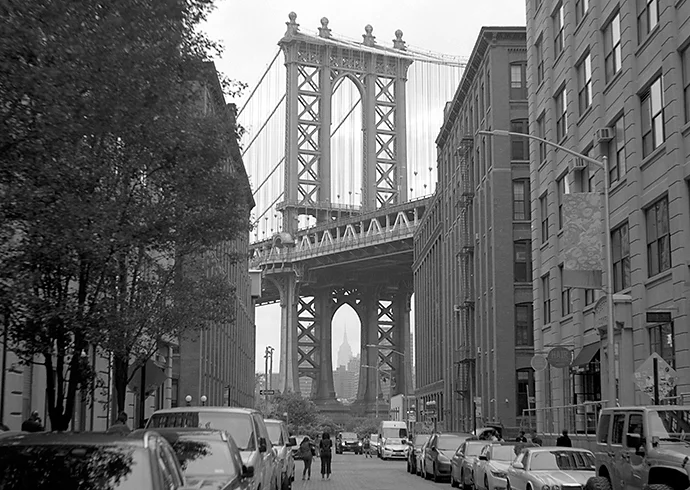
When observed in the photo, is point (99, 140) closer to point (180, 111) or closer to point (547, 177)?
point (180, 111)

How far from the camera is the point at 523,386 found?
A: 58.9m

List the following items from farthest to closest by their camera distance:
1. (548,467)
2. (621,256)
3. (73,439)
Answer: (621,256) < (548,467) < (73,439)

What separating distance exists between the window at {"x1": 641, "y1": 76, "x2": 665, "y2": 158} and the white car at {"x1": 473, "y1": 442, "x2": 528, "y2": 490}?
9.82 metres

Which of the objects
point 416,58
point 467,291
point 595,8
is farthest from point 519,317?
point 416,58

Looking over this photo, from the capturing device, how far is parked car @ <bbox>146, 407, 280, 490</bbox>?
53.5 feet

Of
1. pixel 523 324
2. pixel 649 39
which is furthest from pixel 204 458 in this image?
pixel 523 324

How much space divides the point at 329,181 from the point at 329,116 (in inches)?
399

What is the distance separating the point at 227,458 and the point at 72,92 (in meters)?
4.66

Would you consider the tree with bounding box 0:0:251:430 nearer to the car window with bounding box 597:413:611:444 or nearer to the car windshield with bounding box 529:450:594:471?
the car windshield with bounding box 529:450:594:471

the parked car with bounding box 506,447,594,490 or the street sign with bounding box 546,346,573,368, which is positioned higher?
the street sign with bounding box 546,346,573,368

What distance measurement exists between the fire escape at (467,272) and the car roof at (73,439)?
59.1 m

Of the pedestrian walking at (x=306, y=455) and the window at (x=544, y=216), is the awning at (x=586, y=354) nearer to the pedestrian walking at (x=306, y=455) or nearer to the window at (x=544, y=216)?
the window at (x=544, y=216)

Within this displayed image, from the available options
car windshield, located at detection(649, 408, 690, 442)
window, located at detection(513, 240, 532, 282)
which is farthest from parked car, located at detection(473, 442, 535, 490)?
window, located at detection(513, 240, 532, 282)

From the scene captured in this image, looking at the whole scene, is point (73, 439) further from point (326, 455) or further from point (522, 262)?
point (522, 262)
